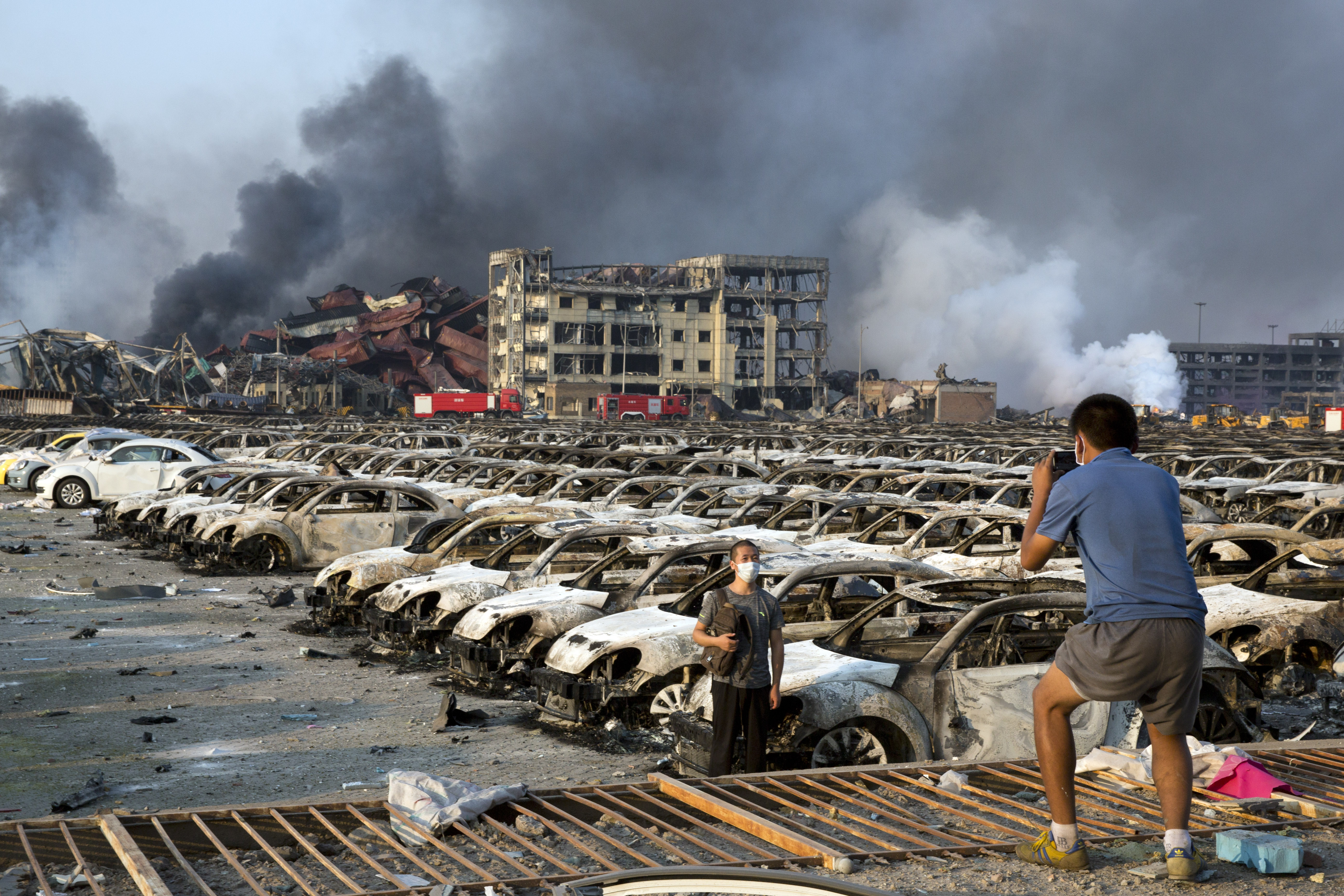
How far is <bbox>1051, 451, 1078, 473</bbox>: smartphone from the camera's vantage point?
15.4 feet

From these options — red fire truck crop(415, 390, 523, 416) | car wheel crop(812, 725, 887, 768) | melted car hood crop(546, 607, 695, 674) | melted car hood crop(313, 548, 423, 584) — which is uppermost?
red fire truck crop(415, 390, 523, 416)

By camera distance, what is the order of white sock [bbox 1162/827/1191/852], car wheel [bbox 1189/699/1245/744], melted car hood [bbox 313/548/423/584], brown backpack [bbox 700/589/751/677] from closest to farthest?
white sock [bbox 1162/827/1191/852]
brown backpack [bbox 700/589/751/677]
car wheel [bbox 1189/699/1245/744]
melted car hood [bbox 313/548/423/584]

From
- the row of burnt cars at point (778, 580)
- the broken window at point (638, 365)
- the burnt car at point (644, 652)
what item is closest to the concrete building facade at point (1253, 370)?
the broken window at point (638, 365)

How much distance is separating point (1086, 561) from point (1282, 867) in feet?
5.02

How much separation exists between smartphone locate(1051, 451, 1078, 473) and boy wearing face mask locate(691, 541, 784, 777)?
8.04ft

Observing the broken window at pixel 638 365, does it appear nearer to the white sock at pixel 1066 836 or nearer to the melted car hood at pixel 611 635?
the melted car hood at pixel 611 635

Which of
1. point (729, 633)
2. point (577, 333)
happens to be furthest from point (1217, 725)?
point (577, 333)

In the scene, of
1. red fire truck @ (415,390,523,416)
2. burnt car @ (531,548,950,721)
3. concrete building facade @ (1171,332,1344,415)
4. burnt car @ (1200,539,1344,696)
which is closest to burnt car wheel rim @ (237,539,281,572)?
burnt car @ (531,548,950,721)

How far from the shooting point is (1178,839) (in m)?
4.73

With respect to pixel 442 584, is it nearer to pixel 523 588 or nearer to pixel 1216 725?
pixel 523 588

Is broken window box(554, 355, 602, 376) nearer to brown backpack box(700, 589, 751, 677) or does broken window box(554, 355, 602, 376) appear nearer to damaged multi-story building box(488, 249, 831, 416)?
damaged multi-story building box(488, 249, 831, 416)

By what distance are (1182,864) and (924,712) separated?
2.67m

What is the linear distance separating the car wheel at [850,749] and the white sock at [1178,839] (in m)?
2.54

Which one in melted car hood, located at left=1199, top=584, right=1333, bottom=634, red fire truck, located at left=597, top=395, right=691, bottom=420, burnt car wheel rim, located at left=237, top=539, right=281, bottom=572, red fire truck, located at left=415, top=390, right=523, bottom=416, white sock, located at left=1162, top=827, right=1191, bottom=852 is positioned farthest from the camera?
red fire truck, located at left=597, top=395, right=691, bottom=420
